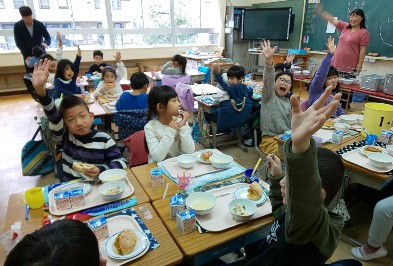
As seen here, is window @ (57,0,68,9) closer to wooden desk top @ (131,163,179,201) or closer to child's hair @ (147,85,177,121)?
child's hair @ (147,85,177,121)

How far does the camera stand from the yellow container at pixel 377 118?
217 centimetres

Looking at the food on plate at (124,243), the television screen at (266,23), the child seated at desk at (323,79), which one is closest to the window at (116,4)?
the television screen at (266,23)

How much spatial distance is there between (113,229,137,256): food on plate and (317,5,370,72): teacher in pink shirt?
4510 millimetres

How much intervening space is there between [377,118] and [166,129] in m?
1.73

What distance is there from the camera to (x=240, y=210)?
4.28 ft

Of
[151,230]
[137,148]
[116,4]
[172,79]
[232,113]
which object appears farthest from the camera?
[116,4]

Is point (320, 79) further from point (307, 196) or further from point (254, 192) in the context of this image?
point (307, 196)

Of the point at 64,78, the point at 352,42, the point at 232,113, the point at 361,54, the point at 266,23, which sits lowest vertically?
the point at 232,113

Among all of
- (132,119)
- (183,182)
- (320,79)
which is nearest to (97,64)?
(132,119)

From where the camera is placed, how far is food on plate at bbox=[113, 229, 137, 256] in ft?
3.55

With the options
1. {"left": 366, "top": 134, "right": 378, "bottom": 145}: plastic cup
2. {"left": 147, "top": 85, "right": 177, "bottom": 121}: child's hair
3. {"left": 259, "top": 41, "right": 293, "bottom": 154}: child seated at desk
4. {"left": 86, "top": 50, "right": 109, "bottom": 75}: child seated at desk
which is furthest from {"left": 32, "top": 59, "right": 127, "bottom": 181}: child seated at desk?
{"left": 86, "top": 50, "right": 109, "bottom": 75}: child seated at desk

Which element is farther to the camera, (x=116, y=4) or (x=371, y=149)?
(x=116, y=4)

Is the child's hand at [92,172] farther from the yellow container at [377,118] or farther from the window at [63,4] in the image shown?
the window at [63,4]

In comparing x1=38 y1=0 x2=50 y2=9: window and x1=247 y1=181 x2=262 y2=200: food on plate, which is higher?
x1=38 y1=0 x2=50 y2=9: window
